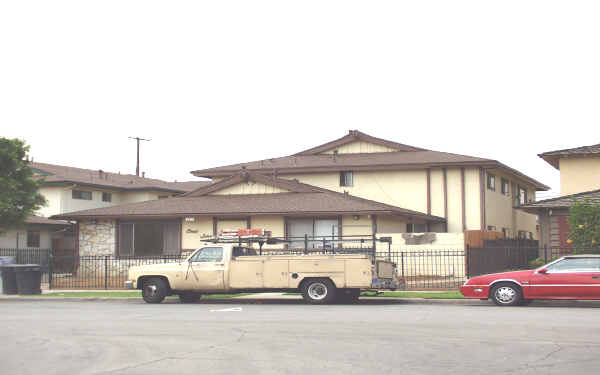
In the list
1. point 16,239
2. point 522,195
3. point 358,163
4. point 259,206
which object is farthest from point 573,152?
point 16,239

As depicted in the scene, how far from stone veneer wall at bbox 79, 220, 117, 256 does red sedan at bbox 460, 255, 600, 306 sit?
65.5ft

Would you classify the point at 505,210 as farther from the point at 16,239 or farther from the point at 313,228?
the point at 16,239

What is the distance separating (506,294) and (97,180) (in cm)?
3854

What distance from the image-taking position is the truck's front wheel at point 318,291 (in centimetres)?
1955

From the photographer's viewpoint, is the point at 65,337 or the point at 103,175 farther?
the point at 103,175

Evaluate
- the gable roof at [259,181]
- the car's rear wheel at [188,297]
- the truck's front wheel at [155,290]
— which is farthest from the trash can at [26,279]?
the gable roof at [259,181]

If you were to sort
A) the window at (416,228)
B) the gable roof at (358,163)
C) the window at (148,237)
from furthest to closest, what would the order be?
the gable roof at (358,163) → the window at (416,228) → the window at (148,237)

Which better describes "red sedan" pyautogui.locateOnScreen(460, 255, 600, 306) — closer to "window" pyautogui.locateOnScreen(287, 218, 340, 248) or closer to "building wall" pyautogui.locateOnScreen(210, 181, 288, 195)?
"window" pyautogui.locateOnScreen(287, 218, 340, 248)

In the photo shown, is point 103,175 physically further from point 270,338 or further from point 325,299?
point 270,338

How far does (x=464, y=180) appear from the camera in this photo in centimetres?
3584

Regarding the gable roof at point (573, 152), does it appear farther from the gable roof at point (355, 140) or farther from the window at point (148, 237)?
the window at point (148, 237)

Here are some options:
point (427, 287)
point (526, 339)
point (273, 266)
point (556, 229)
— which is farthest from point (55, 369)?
point (556, 229)

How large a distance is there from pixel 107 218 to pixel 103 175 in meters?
22.4

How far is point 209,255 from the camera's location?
67.7 feet
